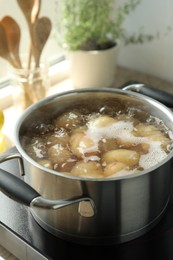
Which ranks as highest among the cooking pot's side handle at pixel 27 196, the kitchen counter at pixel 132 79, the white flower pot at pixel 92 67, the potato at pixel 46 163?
the potato at pixel 46 163

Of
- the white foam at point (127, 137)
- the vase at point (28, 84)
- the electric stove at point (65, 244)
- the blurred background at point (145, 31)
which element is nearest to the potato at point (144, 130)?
the white foam at point (127, 137)

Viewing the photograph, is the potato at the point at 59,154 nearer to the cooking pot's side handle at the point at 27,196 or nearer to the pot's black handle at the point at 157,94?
the cooking pot's side handle at the point at 27,196

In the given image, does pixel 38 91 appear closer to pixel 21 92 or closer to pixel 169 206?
pixel 21 92

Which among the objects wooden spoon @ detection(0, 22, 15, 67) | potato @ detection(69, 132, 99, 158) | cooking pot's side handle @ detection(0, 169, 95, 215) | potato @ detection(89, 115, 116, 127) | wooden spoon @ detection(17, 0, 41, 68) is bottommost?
cooking pot's side handle @ detection(0, 169, 95, 215)

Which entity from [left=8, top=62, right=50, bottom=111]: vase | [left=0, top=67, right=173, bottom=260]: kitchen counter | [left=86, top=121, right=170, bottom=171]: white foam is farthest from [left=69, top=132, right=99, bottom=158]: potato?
[left=0, top=67, right=173, bottom=260]: kitchen counter

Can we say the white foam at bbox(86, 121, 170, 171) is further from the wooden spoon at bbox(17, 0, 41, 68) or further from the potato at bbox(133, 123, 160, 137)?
the wooden spoon at bbox(17, 0, 41, 68)
